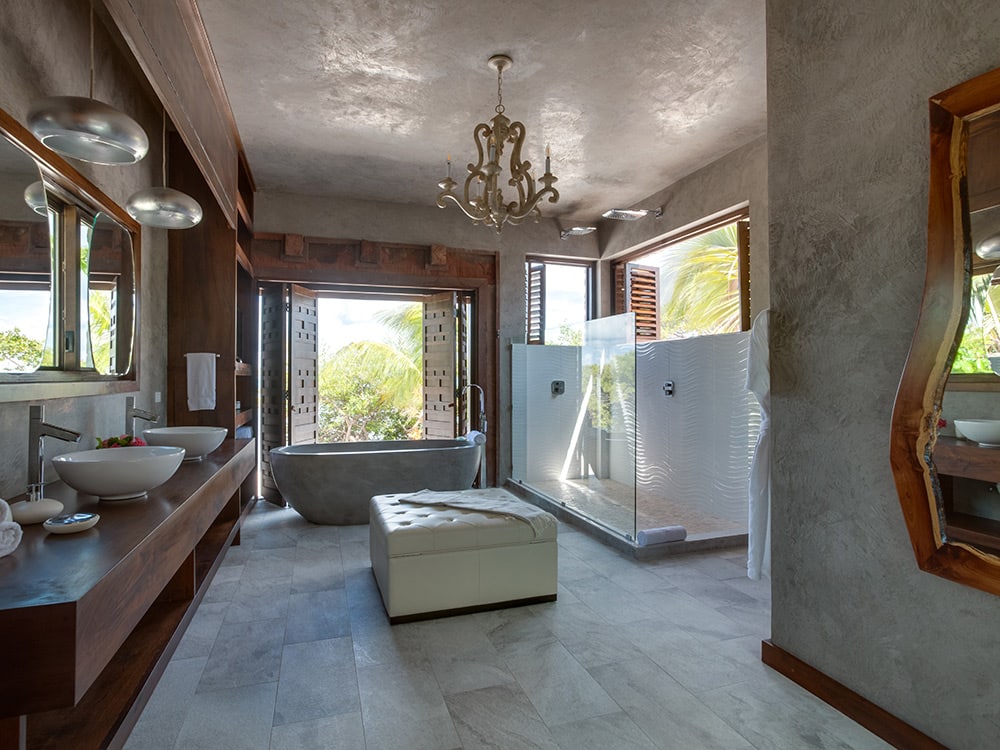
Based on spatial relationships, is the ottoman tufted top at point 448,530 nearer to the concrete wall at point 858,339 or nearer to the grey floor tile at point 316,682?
the grey floor tile at point 316,682

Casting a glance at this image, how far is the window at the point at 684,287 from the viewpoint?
5707 millimetres

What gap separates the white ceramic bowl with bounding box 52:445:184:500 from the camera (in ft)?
5.52

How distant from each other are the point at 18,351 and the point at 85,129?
801 mm

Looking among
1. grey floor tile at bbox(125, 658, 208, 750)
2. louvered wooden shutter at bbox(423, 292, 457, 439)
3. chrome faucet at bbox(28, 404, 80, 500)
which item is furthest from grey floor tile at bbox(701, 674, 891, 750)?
louvered wooden shutter at bbox(423, 292, 457, 439)

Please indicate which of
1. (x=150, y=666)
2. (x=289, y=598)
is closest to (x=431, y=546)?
(x=289, y=598)

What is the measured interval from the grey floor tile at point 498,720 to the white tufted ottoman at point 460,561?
656 millimetres

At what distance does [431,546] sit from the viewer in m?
2.64

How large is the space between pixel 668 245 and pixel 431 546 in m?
3.73

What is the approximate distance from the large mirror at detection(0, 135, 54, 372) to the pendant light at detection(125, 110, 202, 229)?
487mm

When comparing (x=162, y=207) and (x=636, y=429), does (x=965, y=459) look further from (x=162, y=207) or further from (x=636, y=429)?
(x=162, y=207)

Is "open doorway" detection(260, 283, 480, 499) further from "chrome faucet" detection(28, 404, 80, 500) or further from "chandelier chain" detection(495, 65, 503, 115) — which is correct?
"chrome faucet" detection(28, 404, 80, 500)

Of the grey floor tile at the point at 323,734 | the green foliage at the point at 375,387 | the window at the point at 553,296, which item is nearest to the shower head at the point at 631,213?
the window at the point at 553,296

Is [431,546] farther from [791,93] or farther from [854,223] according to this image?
[791,93]

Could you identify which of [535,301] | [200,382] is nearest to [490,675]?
[200,382]
